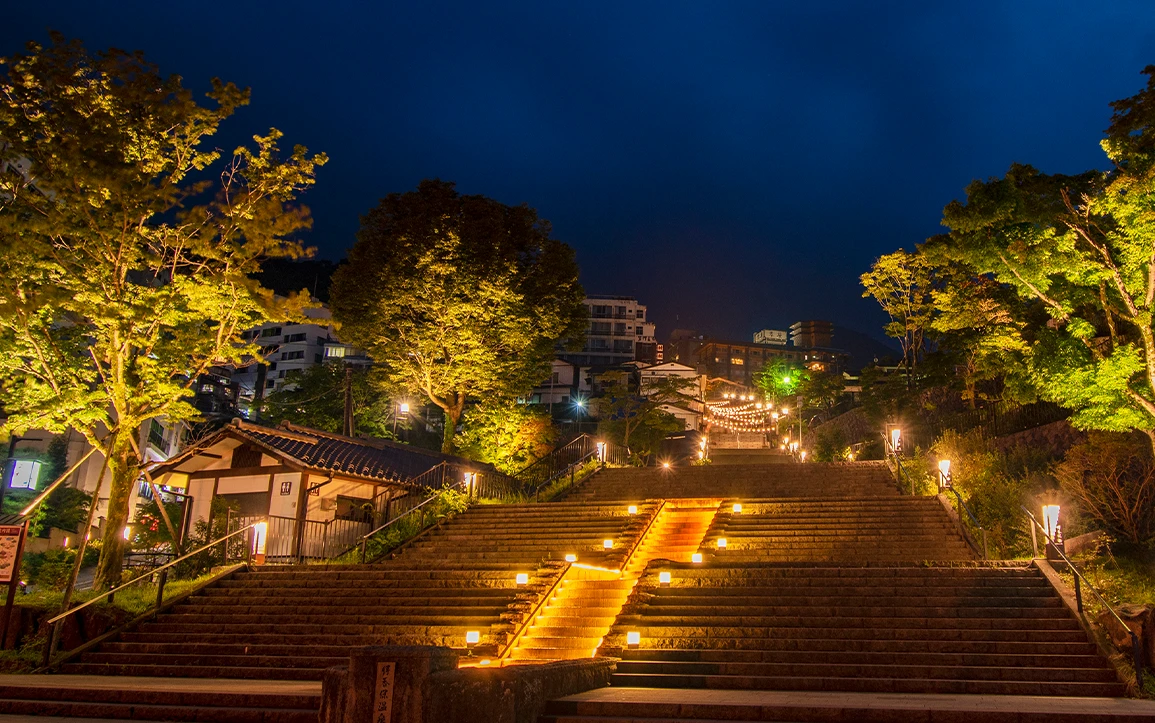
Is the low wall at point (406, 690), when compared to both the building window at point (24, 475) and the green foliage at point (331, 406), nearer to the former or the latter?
the building window at point (24, 475)

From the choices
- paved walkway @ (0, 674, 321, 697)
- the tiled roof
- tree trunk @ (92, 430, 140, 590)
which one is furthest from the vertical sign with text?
the tiled roof

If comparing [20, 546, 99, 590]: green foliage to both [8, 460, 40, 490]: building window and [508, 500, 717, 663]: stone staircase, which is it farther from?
[508, 500, 717, 663]: stone staircase

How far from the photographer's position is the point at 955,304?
68.3 feet

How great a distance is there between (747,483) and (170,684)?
1613 centimetres

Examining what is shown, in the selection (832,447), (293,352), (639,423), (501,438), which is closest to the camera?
(501,438)

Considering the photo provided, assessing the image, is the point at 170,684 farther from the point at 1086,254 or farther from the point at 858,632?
the point at 1086,254

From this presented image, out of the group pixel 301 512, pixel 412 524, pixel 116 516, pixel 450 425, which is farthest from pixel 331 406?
pixel 116 516

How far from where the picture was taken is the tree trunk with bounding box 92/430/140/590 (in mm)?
15812

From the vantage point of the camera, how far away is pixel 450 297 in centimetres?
2769

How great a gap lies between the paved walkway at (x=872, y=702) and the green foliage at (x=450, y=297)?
65.7 feet

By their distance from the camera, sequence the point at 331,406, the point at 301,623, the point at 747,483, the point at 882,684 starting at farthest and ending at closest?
the point at 331,406, the point at 747,483, the point at 301,623, the point at 882,684

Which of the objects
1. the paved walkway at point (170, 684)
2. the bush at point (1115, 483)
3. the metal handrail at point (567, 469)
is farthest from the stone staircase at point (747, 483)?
the paved walkway at point (170, 684)

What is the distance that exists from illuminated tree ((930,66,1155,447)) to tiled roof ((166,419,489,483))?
653 inches

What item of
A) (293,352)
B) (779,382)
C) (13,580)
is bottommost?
(13,580)
